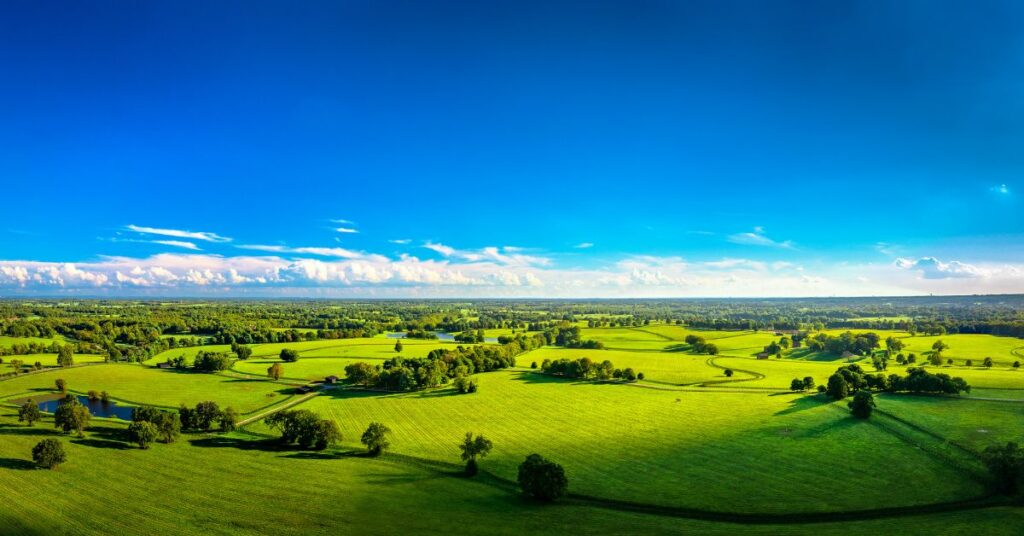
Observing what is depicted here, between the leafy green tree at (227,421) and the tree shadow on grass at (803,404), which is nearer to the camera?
the leafy green tree at (227,421)

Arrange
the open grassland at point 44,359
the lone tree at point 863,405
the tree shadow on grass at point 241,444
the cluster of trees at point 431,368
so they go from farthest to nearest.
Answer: the open grassland at point 44,359
the cluster of trees at point 431,368
the lone tree at point 863,405
the tree shadow on grass at point 241,444

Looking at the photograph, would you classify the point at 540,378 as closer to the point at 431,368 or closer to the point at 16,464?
the point at 431,368

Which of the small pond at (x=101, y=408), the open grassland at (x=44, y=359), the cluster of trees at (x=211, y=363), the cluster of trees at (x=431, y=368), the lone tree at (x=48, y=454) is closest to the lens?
the lone tree at (x=48, y=454)

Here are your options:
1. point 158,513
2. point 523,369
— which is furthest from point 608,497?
point 523,369

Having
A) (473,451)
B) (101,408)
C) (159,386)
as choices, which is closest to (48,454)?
(101,408)

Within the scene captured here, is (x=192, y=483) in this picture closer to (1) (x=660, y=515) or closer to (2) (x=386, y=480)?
(2) (x=386, y=480)

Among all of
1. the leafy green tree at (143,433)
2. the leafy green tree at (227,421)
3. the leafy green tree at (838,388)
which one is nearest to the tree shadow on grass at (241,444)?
the leafy green tree at (227,421)

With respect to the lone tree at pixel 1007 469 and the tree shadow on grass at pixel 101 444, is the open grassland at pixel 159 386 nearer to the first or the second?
the tree shadow on grass at pixel 101 444
